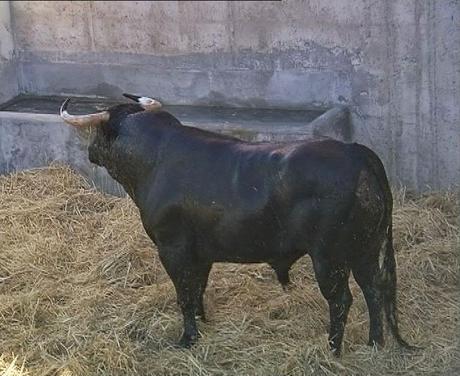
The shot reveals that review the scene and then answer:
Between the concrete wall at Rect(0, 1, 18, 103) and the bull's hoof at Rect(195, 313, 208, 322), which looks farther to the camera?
the concrete wall at Rect(0, 1, 18, 103)

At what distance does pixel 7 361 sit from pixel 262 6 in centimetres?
412

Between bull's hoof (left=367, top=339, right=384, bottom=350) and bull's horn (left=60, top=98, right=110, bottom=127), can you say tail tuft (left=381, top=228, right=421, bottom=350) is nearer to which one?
bull's hoof (left=367, top=339, right=384, bottom=350)

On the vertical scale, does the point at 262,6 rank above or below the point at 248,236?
above

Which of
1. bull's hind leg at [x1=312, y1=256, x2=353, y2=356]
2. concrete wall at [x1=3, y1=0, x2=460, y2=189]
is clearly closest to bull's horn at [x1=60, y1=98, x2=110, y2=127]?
bull's hind leg at [x1=312, y1=256, x2=353, y2=356]

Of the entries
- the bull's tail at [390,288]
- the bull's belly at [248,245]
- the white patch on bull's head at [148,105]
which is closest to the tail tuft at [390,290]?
the bull's tail at [390,288]

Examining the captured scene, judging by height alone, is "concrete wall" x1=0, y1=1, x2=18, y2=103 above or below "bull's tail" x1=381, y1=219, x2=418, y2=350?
above

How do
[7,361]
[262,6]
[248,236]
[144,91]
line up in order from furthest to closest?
[144,91], [262,6], [7,361], [248,236]

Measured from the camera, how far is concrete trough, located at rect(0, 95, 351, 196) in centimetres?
852

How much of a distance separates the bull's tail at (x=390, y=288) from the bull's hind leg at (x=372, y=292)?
41 mm

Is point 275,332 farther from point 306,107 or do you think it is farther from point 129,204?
point 306,107

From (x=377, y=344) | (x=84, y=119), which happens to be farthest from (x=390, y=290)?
(x=84, y=119)

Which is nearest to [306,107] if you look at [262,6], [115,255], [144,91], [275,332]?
[262,6]

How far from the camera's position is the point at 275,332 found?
6152 millimetres

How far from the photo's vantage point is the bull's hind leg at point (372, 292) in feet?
18.7
